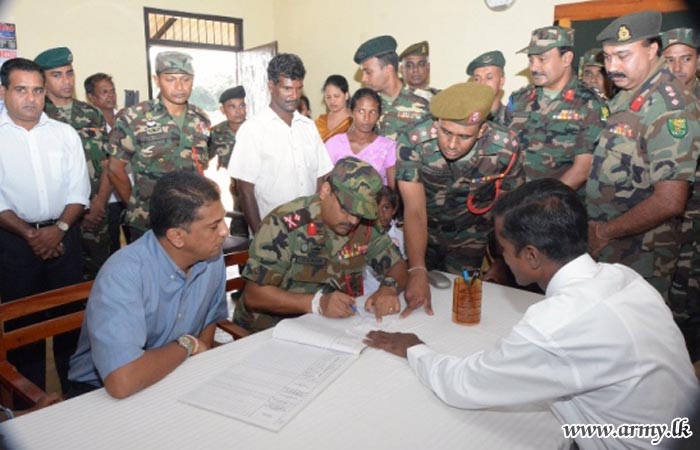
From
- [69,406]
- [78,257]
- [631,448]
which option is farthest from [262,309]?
[78,257]

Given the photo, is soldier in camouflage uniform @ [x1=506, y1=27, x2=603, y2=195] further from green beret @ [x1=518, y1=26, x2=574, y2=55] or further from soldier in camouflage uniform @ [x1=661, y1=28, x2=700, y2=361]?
soldier in camouflage uniform @ [x1=661, y1=28, x2=700, y2=361]

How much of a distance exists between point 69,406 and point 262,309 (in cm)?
79

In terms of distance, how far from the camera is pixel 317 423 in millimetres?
1109

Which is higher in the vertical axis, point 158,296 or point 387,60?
point 387,60

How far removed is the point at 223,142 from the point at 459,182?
292cm

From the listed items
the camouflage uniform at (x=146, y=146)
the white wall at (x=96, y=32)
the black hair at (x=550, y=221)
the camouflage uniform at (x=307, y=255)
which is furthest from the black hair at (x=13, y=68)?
the white wall at (x=96, y=32)

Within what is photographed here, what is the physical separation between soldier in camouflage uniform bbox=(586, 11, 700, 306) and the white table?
1.36m

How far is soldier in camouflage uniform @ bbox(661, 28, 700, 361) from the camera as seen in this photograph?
2.96m

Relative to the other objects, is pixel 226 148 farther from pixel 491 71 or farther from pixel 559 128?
pixel 559 128

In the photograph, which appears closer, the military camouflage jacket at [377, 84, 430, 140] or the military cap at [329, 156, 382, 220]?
the military cap at [329, 156, 382, 220]

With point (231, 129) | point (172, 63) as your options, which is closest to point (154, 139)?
point (172, 63)

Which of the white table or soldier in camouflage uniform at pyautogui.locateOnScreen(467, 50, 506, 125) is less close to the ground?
soldier in camouflage uniform at pyautogui.locateOnScreen(467, 50, 506, 125)

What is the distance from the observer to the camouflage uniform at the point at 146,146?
307cm

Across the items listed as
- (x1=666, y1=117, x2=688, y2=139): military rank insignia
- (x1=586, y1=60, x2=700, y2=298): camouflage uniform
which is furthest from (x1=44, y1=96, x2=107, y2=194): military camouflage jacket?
(x1=666, y1=117, x2=688, y2=139): military rank insignia
